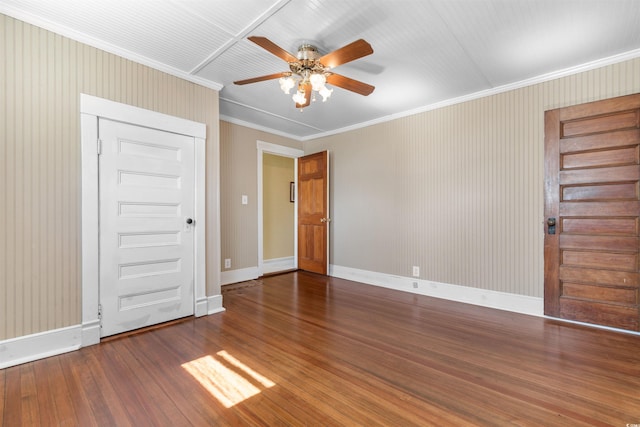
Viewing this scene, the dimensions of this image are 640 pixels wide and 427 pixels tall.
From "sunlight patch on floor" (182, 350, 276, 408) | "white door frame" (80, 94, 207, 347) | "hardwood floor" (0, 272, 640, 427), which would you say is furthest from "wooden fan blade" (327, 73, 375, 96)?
"sunlight patch on floor" (182, 350, 276, 408)

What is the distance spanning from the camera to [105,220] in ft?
7.88

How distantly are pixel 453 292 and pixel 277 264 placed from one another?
3.16 meters

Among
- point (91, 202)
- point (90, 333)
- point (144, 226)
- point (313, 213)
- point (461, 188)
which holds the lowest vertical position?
point (90, 333)

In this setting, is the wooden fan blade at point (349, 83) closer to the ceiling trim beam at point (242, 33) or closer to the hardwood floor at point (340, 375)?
the ceiling trim beam at point (242, 33)

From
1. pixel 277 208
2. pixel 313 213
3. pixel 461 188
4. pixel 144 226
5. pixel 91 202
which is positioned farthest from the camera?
pixel 277 208

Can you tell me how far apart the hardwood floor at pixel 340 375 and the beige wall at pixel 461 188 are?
771 millimetres

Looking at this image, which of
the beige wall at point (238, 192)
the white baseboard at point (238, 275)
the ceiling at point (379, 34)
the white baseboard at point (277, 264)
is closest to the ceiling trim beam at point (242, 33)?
the ceiling at point (379, 34)

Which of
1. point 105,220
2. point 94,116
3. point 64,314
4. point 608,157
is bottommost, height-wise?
point 64,314

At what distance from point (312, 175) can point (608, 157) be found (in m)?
3.65

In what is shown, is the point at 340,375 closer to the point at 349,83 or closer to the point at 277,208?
the point at 349,83

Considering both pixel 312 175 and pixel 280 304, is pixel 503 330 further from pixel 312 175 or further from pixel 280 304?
pixel 312 175

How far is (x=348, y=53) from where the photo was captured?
1.96m

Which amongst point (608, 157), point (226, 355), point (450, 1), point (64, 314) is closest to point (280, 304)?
point (226, 355)

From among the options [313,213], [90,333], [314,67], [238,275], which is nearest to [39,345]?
[90,333]
